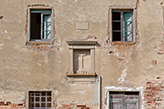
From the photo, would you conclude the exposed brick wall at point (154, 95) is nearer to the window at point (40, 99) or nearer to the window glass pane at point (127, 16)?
the window glass pane at point (127, 16)

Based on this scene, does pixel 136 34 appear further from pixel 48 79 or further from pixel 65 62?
pixel 48 79

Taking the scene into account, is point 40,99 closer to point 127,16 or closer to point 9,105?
point 9,105

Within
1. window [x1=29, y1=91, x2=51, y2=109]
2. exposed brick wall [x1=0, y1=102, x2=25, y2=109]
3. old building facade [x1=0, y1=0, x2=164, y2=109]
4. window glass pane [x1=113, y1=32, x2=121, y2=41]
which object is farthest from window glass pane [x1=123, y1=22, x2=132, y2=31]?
exposed brick wall [x1=0, y1=102, x2=25, y2=109]

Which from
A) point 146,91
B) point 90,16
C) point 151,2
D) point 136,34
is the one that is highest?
point 151,2

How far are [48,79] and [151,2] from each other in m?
4.49

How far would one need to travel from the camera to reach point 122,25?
840cm

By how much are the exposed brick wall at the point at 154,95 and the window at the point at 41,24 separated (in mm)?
3914

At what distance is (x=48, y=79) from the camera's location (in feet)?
26.6

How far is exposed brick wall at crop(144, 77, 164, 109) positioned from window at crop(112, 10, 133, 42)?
1.78 meters

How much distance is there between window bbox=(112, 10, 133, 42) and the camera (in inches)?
330

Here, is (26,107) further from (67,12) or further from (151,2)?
(151,2)

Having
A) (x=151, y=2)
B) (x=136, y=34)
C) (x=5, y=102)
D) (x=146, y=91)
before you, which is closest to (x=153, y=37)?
(x=136, y=34)

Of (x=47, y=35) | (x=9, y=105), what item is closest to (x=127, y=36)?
(x=47, y=35)

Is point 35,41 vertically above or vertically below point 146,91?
above
